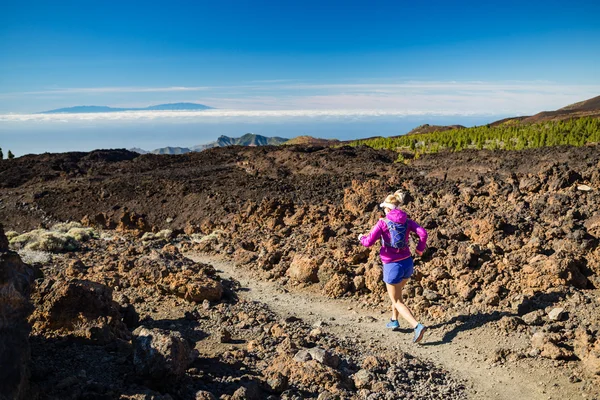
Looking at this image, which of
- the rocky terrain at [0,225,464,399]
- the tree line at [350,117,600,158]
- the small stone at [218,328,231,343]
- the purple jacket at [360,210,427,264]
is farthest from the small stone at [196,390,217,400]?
the tree line at [350,117,600,158]

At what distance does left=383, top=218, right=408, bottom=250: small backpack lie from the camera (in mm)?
6297

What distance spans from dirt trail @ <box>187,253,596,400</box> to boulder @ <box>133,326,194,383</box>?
9.69 feet

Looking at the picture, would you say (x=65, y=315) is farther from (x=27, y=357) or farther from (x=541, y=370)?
(x=541, y=370)

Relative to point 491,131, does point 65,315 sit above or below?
below

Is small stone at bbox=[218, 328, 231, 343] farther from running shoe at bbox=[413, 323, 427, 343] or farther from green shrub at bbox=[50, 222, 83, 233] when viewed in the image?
green shrub at bbox=[50, 222, 83, 233]

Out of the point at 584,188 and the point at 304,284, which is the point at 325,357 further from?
the point at 584,188

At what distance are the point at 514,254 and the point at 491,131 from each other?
27998mm

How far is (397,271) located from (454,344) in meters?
1.28

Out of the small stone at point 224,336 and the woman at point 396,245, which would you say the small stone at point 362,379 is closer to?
the woman at point 396,245

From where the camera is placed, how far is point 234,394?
4457mm

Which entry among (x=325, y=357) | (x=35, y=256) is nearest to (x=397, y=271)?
(x=325, y=357)

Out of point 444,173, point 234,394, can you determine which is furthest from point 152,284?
point 444,173

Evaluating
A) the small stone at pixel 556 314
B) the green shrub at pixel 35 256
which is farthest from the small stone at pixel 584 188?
the green shrub at pixel 35 256

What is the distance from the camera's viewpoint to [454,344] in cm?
632
